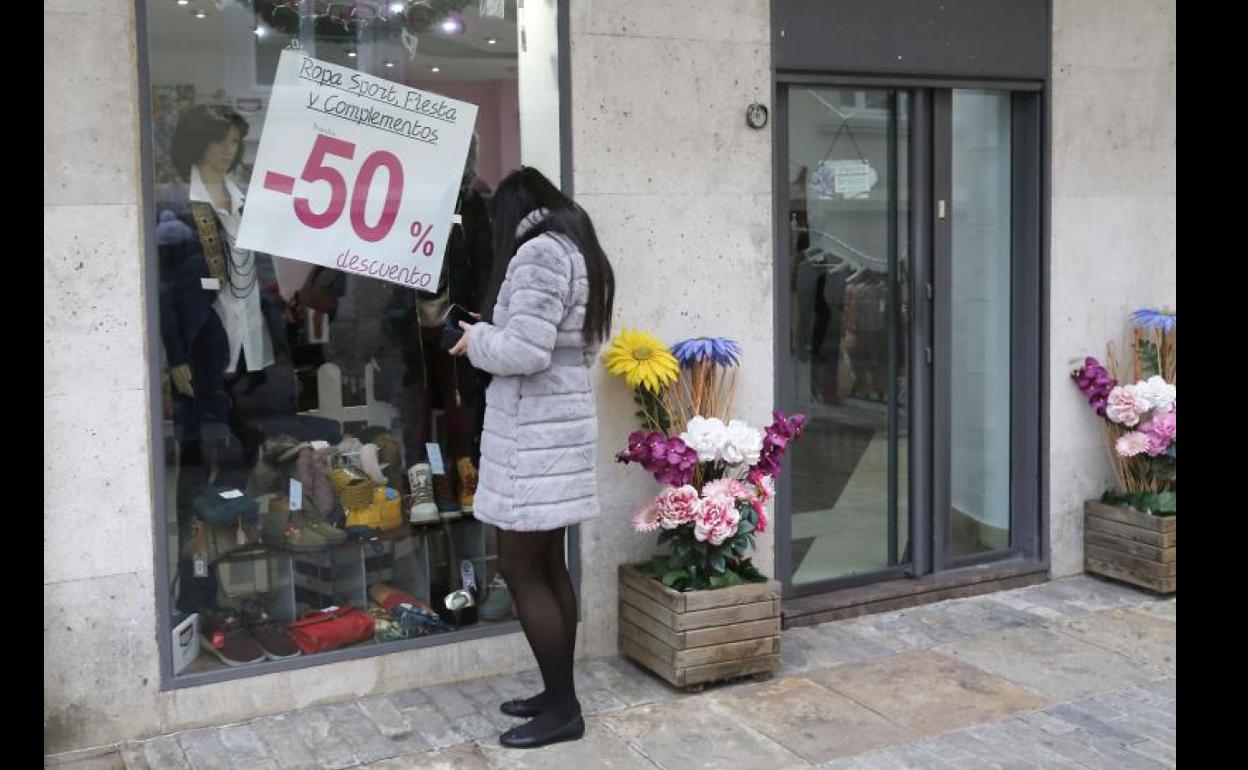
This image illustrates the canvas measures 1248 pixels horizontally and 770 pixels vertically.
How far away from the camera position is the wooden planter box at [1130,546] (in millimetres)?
5746

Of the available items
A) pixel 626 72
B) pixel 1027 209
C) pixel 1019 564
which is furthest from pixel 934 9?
pixel 1019 564

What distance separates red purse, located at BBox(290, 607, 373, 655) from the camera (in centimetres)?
458

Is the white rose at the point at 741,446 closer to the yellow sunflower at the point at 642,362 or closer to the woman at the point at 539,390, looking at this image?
the yellow sunflower at the point at 642,362

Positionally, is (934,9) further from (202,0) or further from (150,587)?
(150,587)

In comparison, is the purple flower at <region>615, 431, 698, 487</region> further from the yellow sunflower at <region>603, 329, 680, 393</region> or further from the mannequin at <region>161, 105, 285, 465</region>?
the mannequin at <region>161, 105, 285, 465</region>

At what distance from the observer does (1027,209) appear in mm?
5949

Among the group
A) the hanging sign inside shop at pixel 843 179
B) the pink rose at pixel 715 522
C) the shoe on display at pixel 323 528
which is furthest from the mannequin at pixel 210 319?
the hanging sign inside shop at pixel 843 179

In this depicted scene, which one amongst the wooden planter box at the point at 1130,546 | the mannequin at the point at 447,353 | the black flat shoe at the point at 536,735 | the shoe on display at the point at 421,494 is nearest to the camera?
the black flat shoe at the point at 536,735

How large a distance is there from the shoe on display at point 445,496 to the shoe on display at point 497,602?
0.96ft

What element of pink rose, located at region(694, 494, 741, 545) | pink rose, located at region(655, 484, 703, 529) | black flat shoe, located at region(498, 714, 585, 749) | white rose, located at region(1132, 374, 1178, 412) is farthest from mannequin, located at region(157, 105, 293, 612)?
white rose, located at region(1132, 374, 1178, 412)

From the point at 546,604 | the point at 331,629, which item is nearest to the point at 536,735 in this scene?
the point at 546,604

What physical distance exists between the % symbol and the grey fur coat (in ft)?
2.49

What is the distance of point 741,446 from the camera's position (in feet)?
15.4

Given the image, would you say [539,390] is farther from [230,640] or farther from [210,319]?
[230,640]
